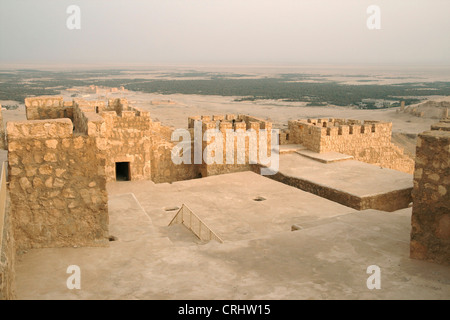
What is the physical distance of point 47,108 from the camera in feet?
36.9


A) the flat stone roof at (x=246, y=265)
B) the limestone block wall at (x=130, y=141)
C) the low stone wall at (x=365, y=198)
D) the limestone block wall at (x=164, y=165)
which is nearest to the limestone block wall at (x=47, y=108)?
the limestone block wall at (x=130, y=141)

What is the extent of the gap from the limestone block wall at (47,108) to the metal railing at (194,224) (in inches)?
191

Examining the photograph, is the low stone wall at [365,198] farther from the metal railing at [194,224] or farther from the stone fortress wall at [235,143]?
the metal railing at [194,224]

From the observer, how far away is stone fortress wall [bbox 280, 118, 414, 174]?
15.7 meters

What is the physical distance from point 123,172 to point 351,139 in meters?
8.84

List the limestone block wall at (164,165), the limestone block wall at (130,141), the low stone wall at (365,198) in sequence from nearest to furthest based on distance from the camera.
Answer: the low stone wall at (365,198) < the limestone block wall at (130,141) < the limestone block wall at (164,165)

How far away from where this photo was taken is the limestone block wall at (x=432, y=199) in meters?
5.19

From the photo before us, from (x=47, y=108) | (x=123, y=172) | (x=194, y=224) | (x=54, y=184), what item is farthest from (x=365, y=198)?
(x=47, y=108)

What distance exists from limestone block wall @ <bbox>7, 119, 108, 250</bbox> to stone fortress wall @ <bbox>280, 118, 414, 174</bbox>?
1140 centimetres

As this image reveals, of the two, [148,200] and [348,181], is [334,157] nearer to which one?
[348,181]

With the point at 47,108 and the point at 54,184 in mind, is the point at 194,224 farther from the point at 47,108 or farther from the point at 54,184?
the point at 47,108

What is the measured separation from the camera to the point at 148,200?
10562 millimetres
